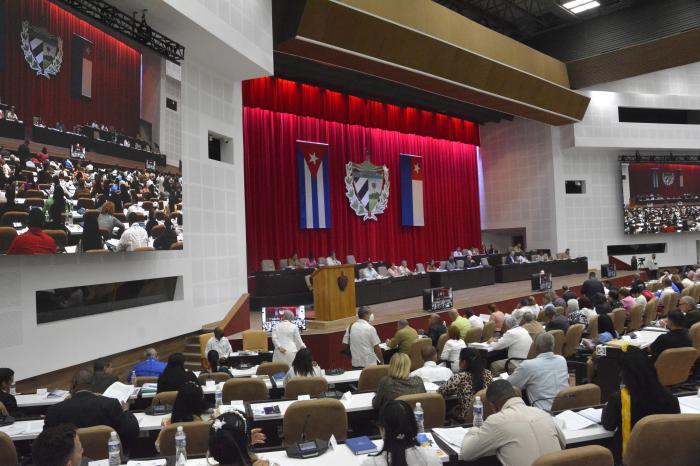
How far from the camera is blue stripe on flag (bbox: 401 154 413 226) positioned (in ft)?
57.3

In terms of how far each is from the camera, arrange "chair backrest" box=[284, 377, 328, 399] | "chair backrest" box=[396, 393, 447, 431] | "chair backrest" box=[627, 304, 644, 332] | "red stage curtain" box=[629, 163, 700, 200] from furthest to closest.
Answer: "red stage curtain" box=[629, 163, 700, 200] → "chair backrest" box=[627, 304, 644, 332] → "chair backrest" box=[284, 377, 328, 399] → "chair backrest" box=[396, 393, 447, 431]

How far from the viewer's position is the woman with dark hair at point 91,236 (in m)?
6.20

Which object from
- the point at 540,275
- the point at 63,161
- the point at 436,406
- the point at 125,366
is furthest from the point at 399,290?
the point at 436,406

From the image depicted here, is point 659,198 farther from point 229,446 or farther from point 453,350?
point 229,446

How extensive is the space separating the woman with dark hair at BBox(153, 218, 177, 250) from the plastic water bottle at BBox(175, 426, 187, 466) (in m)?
4.78

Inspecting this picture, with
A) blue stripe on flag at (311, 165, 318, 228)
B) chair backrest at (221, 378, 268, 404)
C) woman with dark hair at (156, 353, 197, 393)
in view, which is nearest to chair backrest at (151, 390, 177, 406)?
woman with dark hair at (156, 353, 197, 393)

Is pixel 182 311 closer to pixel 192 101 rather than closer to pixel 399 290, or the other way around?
pixel 192 101

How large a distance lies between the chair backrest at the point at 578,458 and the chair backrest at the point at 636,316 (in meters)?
6.84

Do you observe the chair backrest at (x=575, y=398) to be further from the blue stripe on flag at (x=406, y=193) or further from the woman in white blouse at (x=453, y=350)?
the blue stripe on flag at (x=406, y=193)

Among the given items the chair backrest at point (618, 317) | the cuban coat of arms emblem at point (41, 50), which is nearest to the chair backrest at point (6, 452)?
the cuban coat of arms emblem at point (41, 50)

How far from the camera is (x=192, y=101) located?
8.83 metres

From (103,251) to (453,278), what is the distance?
33.6ft

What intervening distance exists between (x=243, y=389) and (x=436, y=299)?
22.9 feet

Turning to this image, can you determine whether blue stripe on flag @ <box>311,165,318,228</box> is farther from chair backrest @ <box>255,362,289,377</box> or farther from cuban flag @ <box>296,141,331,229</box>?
chair backrest @ <box>255,362,289,377</box>
